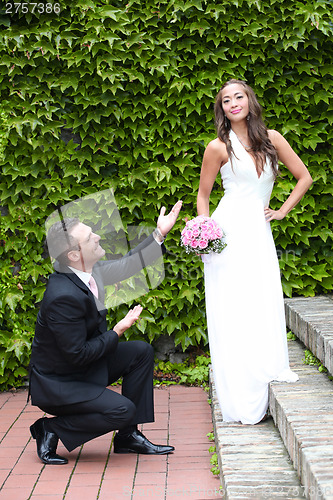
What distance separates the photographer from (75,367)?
3.57 metres

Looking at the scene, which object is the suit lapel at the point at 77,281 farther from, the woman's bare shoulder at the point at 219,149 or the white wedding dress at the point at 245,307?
the woman's bare shoulder at the point at 219,149

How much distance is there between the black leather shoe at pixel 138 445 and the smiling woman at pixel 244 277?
1.41 ft

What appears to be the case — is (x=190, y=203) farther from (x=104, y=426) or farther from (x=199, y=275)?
(x=104, y=426)

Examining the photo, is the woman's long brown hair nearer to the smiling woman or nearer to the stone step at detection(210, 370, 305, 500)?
the smiling woman

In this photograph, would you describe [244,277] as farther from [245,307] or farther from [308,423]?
[308,423]

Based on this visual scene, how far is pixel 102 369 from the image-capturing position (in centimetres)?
366

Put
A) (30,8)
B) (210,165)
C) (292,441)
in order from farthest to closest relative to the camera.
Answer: (30,8) < (210,165) < (292,441)

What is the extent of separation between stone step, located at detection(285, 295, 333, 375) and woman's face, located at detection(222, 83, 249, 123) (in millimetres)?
1407

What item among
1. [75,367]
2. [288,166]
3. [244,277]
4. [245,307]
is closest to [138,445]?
[75,367]

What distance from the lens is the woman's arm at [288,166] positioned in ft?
12.6

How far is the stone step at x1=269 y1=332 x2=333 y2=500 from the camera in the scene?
8.43 ft

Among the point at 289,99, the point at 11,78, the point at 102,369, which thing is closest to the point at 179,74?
the point at 289,99

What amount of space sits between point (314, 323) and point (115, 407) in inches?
56.8

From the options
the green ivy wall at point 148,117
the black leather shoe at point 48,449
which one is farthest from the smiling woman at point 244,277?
the green ivy wall at point 148,117
